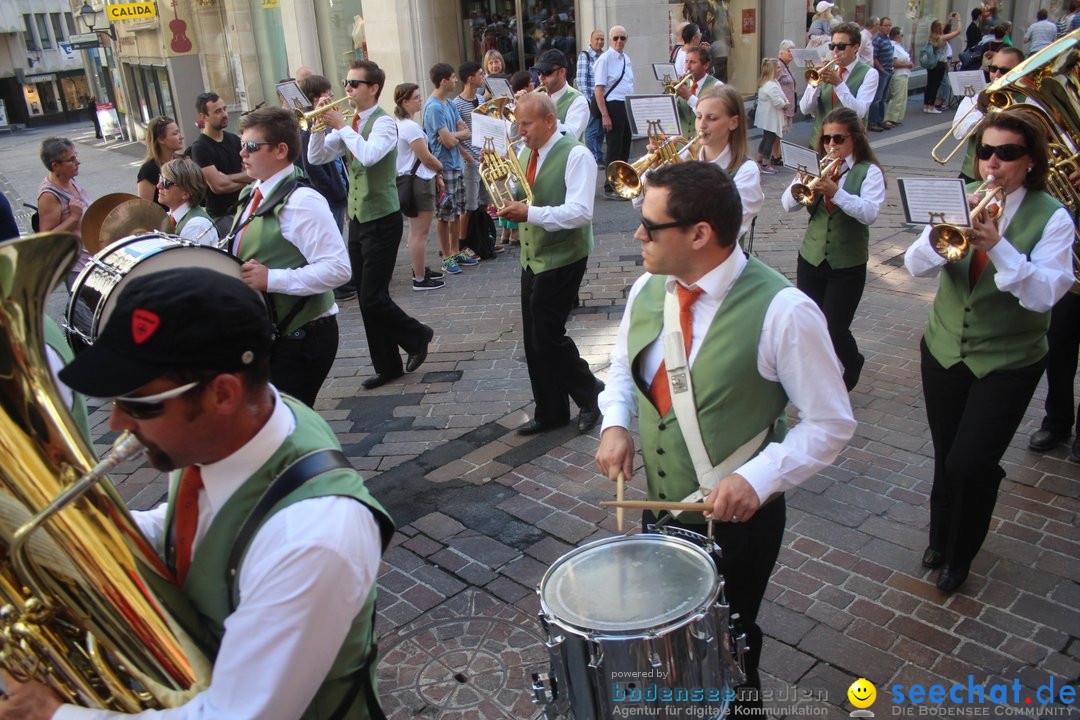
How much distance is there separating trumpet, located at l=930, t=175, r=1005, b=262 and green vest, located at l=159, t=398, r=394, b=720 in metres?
2.75

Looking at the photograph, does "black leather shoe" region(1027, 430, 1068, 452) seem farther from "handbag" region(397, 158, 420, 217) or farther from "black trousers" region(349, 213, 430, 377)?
"handbag" region(397, 158, 420, 217)

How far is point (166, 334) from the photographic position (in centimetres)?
170

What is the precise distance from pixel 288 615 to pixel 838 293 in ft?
15.4

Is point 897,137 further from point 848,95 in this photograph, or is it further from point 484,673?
point 484,673

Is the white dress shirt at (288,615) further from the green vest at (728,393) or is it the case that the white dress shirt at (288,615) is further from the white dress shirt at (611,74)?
the white dress shirt at (611,74)

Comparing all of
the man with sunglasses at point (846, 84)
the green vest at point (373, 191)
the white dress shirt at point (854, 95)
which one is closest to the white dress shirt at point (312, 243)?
the green vest at point (373, 191)

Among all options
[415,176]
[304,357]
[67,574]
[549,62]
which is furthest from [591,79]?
[67,574]

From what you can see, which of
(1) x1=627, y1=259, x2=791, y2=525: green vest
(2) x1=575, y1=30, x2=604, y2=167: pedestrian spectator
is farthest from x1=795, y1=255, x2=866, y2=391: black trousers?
(2) x1=575, y1=30, x2=604, y2=167: pedestrian spectator

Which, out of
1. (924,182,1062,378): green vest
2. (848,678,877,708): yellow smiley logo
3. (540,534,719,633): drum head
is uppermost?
(924,182,1062,378): green vest

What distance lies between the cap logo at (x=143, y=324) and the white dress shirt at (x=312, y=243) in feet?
9.10

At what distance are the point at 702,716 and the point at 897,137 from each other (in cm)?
1462

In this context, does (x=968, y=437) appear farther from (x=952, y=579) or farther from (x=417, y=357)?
(x=417, y=357)

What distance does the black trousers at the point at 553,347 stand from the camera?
555 cm

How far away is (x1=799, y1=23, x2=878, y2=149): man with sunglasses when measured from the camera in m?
9.15
